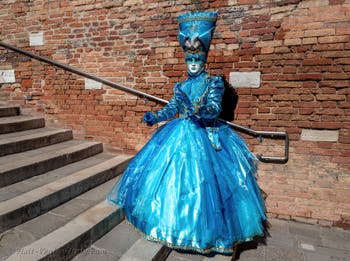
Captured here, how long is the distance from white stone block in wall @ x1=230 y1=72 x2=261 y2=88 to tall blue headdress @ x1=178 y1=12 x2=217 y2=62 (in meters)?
0.83

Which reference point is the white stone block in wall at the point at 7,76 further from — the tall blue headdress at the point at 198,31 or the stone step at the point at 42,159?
the tall blue headdress at the point at 198,31

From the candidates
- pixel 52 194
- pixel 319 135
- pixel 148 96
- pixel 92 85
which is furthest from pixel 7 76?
pixel 319 135

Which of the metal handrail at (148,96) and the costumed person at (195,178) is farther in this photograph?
the metal handrail at (148,96)

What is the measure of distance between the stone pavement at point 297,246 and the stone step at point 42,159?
1.81 meters

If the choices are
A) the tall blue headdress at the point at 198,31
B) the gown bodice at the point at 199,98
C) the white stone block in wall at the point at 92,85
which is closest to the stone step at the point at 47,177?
the white stone block in wall at the point at 92,85

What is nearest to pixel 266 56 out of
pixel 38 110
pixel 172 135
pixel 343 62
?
pixel 343 62

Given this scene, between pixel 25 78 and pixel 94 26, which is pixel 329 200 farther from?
pixel 25 78

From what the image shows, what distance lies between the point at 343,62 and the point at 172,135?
2.09 metres

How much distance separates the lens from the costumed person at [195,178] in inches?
91.7

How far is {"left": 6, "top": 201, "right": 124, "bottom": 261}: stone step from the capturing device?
2033mm

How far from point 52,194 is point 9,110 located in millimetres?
2455

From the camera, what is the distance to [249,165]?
2820 millimetres

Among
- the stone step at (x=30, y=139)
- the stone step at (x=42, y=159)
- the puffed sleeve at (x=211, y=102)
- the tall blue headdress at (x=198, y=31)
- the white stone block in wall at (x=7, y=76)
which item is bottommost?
the stone step at (x=42, y=159)

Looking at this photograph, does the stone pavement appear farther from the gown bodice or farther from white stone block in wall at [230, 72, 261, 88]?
white stone block in wall at [230, 72, 261, 88]
